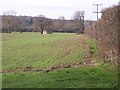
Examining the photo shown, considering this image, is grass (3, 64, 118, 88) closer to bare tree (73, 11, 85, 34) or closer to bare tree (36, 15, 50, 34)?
bare tree (73, 11, 85, 34)

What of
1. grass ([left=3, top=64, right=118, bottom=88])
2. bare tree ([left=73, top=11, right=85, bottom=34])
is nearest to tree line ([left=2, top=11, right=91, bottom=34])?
bare tree ([left=73, top=11, right=85, bottom=34])

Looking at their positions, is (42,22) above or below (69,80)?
above

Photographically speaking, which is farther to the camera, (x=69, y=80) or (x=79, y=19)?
(x=79, y=19)

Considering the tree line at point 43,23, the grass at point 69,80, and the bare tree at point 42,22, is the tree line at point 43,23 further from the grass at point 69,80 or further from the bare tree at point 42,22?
the grass at point 69,80

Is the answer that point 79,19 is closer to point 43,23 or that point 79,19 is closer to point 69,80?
point 43,23

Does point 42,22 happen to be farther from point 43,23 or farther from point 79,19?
point 79,19

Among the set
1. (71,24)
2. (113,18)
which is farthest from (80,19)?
(113,18)

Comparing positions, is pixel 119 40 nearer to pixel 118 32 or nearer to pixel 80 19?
pixel 118 32

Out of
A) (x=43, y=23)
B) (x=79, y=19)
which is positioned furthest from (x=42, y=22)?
(x=79, y=19)

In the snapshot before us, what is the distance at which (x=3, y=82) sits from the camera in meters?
10.8

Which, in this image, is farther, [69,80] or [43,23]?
[43,23]

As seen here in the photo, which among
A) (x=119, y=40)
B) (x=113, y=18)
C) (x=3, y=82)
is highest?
(x=113, y=18)

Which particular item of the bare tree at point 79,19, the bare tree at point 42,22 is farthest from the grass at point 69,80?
the bare tree at point 42,22

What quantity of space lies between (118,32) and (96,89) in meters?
4.12
